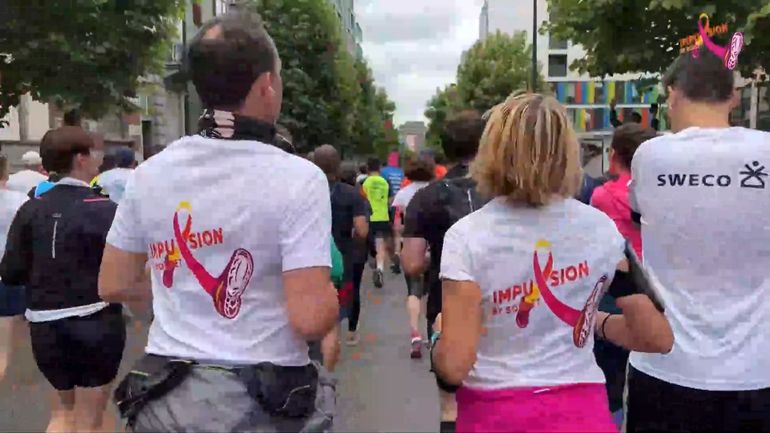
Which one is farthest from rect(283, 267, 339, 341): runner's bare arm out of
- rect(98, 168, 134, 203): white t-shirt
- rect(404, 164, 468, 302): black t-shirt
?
rect(98, 168, 134, 203): white t-shirt

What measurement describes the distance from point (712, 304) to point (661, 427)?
0.44 m

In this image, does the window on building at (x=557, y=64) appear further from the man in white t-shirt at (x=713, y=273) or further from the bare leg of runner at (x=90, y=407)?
the man in white t-shirt at (x=713, y=273)

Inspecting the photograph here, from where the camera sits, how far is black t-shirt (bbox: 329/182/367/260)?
8.50m

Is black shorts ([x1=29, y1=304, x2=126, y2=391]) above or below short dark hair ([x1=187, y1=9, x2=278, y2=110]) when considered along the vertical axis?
below

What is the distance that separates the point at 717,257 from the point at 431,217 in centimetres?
181

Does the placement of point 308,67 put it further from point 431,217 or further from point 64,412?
point 431,217

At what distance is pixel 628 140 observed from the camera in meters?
4.80

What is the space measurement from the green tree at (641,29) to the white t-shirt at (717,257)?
1223 cm

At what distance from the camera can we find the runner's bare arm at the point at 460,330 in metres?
2.41

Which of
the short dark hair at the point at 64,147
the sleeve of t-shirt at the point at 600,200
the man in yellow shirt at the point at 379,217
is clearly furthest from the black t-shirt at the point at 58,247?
the man in yellow shirt at the point at 379,217

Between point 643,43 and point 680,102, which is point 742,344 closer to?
point 680,102

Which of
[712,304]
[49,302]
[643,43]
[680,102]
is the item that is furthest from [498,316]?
[643,43]

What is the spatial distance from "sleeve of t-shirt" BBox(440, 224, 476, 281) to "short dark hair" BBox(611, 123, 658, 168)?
2.50 meters

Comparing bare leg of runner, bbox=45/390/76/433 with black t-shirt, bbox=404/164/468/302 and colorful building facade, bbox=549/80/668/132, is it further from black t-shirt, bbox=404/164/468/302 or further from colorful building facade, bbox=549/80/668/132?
colorful building facade, bbox=549/80/668/132
